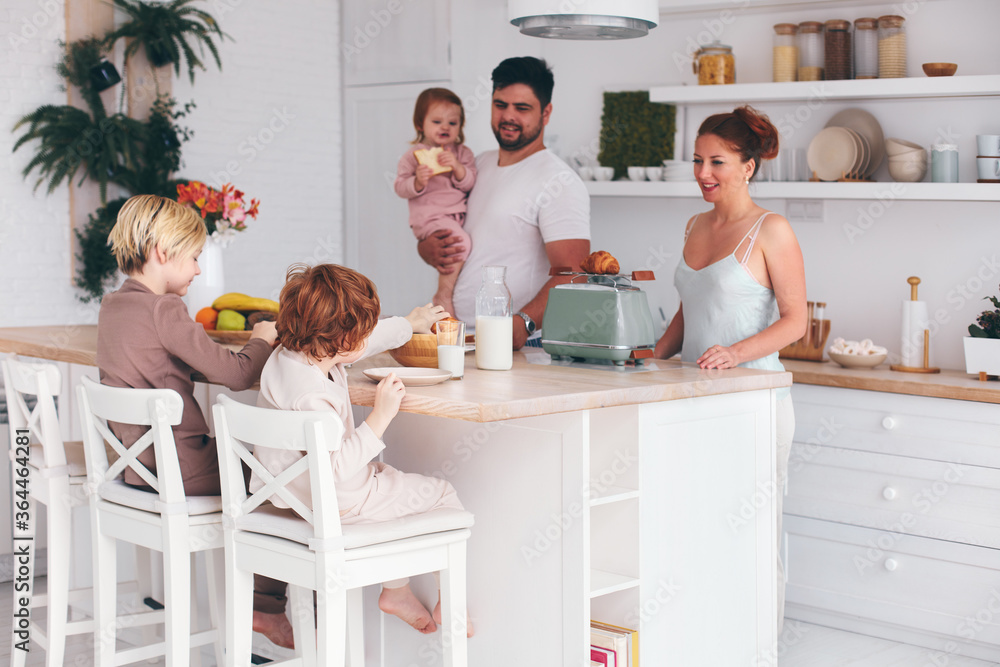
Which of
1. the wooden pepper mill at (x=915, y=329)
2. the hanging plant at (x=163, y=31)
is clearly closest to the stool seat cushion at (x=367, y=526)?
the wooden pepper mill at (x=915, y=329)

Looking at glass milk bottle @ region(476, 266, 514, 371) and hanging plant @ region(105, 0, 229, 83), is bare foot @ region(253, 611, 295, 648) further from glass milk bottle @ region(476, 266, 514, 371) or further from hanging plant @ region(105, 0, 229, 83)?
hanging plant @ region(105, 0, 229, 83)

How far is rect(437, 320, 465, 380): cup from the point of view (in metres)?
2.40

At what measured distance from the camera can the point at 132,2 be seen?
5.64 metres

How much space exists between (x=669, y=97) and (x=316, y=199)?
2.68 meters

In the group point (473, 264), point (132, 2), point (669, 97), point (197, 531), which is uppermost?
point (132, 2)

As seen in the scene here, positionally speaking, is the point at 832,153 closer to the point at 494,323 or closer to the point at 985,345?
the point at 985,345

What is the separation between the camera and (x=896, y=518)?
3.54 meters

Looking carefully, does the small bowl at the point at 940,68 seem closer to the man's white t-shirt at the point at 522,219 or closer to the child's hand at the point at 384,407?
the man's white t-shirt at the point at 522,219

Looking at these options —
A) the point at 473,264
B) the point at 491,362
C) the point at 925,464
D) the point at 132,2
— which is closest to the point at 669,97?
the point at 473,264

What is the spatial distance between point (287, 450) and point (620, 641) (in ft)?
2.79

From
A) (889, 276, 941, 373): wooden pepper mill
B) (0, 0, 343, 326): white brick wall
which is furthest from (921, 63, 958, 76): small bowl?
(0, 0, 343, 326): white brick wall

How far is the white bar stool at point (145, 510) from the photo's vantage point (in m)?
2.36

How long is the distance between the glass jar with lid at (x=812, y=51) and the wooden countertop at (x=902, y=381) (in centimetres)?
113

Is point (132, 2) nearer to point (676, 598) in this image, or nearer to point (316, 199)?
point (316, 199)
